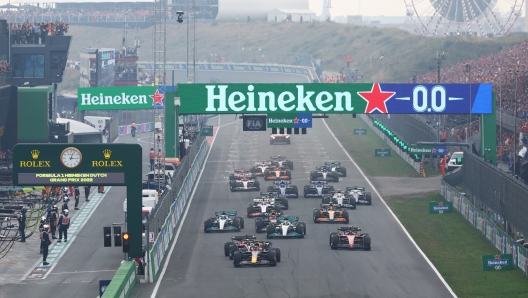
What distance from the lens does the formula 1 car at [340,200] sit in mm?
50031

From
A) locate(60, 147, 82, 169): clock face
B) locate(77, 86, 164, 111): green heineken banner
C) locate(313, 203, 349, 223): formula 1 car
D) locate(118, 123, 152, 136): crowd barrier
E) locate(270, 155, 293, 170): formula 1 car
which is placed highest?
locate(77, 86, 164, 111): green heineken banner

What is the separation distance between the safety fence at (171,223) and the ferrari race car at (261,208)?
11.9 ft

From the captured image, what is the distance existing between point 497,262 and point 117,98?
141ft

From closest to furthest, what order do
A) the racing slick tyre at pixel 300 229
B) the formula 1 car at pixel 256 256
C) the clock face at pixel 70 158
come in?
the clock face at pixel 70 158, the formula 1 car at pixel 256 256, the racing slick tyre at pixel 300 229

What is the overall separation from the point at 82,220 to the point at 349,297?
20.3 metres

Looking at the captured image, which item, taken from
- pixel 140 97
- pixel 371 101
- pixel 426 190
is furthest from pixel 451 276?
pixel 140 97

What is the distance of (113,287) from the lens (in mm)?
30078

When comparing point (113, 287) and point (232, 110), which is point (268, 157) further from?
point (113, 287)

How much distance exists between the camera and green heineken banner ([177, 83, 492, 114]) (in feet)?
175

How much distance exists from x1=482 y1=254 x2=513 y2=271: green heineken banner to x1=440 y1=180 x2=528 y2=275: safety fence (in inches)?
14.5

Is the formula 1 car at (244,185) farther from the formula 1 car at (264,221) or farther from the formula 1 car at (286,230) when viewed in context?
the formula 1 car at (286,230)

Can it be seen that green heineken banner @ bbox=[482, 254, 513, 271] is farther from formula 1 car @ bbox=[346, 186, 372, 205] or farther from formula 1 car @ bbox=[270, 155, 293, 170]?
formula 1 car @ bbox=[270, 155, 293, 170]

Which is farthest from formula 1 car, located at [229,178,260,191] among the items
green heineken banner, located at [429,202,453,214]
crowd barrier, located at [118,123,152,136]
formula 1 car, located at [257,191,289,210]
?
crowd barrier, located at [118,123,152,136]

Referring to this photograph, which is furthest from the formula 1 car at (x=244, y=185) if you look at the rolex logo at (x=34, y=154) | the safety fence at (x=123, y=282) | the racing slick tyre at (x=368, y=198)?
the rolex logo at (x=34, y=154)
